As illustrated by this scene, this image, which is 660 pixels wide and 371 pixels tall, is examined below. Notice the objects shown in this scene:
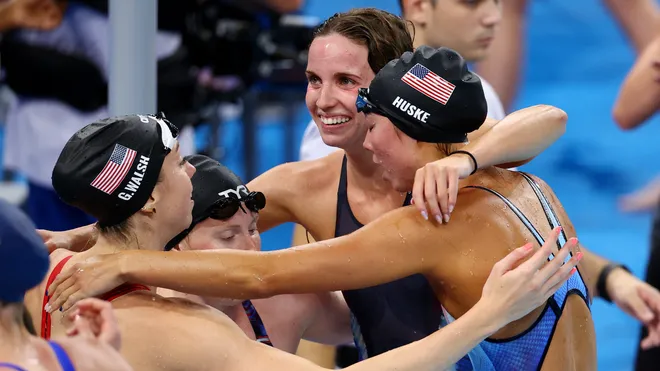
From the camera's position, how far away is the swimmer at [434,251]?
2779 mm

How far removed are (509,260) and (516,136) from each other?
0.56 meters

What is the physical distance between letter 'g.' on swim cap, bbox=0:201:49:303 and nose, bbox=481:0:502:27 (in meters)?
3.21

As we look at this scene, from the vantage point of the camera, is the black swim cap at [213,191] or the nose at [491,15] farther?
the nose at [491,15]

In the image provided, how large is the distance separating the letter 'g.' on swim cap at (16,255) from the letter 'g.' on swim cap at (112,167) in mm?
641

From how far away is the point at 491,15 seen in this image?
4859mm

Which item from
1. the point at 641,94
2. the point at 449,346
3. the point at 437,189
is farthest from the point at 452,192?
the point at 641,94

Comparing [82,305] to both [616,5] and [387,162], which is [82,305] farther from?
[616,5]

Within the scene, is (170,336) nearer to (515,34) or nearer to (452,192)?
(452,192)

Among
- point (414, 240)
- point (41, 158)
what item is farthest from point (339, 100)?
point (41, 158)

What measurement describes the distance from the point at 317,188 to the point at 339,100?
38cm

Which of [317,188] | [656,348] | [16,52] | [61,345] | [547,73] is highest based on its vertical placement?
[61,345]

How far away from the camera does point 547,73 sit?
40.5ft

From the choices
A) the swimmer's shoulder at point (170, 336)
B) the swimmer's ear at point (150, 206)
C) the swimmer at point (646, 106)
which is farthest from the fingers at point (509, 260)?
the swimmer at point (646, 106)

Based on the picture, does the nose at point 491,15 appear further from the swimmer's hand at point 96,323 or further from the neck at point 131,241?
the swimmer's hand at point 96,323
